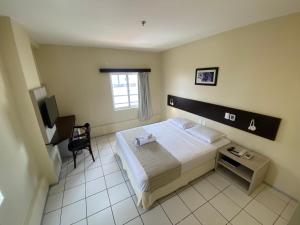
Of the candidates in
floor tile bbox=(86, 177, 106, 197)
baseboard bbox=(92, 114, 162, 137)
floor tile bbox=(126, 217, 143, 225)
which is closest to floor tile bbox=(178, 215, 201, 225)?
floor tile bbox=(126, 217, 143, 225)

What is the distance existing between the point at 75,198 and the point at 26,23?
8.26ft

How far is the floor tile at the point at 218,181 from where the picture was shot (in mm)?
2134

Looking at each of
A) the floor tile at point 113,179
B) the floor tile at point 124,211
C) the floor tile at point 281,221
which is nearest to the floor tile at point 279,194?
the floor tile at point 281,221

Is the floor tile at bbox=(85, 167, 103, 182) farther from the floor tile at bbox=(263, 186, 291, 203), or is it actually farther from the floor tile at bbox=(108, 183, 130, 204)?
the floor tile at bbox=(263, 186, 291, 203)

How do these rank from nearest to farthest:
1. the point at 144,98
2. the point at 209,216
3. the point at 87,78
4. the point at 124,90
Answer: the point at 209,216 → the point at 87,78 → the point at 124,90 → the point at 144,98

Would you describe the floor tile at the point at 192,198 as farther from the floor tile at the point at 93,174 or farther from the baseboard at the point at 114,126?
the baseboard at the point at 114,126

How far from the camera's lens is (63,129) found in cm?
265

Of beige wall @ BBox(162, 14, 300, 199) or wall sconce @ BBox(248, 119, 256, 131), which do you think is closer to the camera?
beige wall @ BBox(162, 14, 300, 199)

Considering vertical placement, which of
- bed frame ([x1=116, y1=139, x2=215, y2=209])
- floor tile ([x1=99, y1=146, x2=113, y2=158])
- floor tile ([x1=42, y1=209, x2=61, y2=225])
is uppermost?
bed frame ([x1=116, y1=139, x2=215, y2=209])

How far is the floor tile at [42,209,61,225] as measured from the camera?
168 centimetres

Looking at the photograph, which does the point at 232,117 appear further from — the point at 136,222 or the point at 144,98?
the point at 144,98

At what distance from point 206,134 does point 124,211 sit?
6.03ft

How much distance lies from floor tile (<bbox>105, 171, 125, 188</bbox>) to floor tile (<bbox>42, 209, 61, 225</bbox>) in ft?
2.31

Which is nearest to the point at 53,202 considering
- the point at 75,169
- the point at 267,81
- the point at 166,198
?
the point at 75,169
